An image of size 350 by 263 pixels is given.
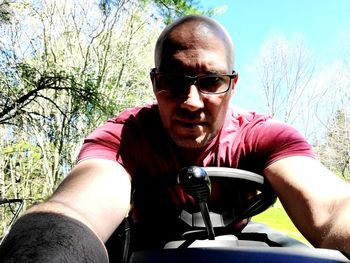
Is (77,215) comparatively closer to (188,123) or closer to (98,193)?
(98,193)

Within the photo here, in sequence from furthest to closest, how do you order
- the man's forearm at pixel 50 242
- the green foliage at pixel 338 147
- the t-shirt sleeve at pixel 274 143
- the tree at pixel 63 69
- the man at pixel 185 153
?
the green foliage at pixel 338 147
the tree at pixel 63 69
the t-shirt sleeve at pixel 274 143
the man at pixel 185 153
the man's forearm at pixel 50 242

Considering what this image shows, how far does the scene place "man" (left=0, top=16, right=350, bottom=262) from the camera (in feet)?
3.65

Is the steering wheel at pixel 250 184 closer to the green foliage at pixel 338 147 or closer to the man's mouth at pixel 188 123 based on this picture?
the man's mouth at pixel 188 123

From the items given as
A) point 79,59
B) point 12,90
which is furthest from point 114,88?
point 12,90

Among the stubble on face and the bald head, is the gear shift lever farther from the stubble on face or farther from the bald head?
the bald head

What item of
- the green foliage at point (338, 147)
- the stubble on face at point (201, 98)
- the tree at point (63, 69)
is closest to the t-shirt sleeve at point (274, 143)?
the stubble on face at point (201, 98)

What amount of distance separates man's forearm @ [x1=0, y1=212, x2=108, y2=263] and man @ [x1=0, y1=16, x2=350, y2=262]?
1.07 ft

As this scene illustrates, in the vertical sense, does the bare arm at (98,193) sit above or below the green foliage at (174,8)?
below

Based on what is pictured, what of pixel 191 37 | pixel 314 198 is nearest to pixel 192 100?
pixel 191 37

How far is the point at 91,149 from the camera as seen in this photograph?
4.31 ft

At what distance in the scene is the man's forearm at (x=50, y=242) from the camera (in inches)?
22.8

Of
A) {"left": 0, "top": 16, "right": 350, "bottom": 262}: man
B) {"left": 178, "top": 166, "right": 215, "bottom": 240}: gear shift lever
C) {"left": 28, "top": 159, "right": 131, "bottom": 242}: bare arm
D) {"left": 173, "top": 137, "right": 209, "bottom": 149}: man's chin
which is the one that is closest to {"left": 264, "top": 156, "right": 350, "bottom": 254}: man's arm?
{"left": 0, "top": 16, "right": 350, "bottom": 262}: man

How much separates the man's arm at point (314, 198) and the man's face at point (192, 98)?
0.84 ft

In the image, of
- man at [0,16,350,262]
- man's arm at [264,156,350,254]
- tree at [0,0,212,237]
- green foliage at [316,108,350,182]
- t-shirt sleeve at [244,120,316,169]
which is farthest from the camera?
green foliage at [316,108,350,182]
